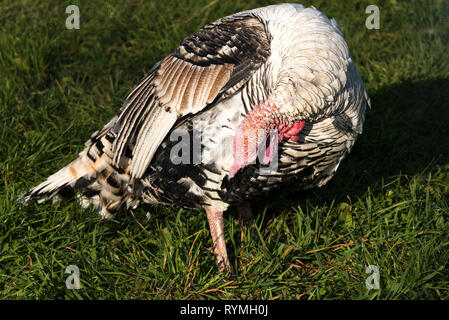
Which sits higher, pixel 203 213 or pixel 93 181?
pixel 93 181

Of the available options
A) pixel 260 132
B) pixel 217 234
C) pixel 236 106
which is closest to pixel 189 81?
pixel 236 106

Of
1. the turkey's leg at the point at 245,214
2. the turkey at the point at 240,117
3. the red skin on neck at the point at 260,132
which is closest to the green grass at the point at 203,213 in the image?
the turkey's leg at the point at 245,214

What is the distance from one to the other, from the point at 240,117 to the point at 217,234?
3.27 ft

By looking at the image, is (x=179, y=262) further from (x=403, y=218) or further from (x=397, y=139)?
(x=397, y=139)

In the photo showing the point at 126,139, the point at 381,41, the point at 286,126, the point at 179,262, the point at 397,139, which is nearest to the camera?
the point at 286,126

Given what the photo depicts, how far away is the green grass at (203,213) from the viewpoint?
3959mm

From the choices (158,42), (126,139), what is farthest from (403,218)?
(158,42)

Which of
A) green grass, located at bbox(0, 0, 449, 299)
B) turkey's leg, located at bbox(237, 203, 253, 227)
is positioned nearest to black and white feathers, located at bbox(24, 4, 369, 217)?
green grass, located at bbox(0, 0, 449, 299)

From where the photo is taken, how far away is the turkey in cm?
370

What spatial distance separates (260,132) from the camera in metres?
3.65

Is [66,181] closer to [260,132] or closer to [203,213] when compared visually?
[203,213]

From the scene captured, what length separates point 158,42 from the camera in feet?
21.0

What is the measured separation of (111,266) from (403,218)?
7.22 ft
